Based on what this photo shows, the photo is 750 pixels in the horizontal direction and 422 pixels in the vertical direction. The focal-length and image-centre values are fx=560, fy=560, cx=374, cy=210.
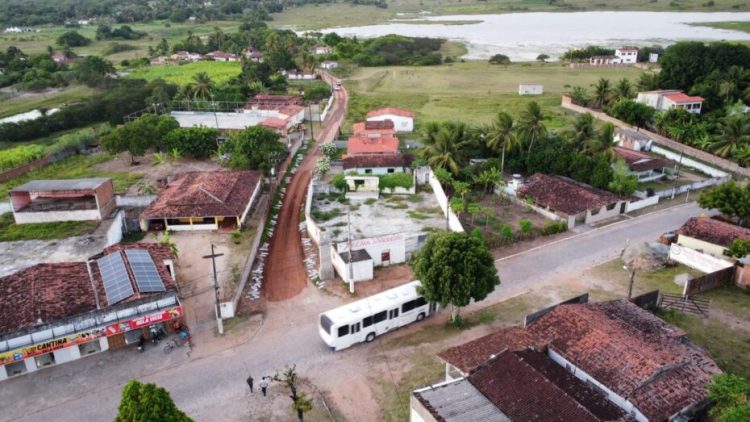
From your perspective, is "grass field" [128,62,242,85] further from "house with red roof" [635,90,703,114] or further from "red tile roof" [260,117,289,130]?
"house with red roof" [635,90,703,114]

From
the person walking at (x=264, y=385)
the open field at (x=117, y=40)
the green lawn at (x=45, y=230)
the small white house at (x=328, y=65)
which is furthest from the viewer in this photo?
the open field at (x=117, y=40)

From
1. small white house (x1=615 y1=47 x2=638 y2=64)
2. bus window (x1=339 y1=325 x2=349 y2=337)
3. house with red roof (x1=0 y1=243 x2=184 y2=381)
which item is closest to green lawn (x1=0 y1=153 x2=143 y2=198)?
house with red roof (x1=0 y1=243 x2=184 y2=381)

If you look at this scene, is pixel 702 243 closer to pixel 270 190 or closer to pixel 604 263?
pixel 604 263

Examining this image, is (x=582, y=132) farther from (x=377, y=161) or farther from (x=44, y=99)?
(x=44, y=99)

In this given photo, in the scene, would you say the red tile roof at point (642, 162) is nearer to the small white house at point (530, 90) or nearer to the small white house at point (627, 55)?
the small white house at point (530, 90)

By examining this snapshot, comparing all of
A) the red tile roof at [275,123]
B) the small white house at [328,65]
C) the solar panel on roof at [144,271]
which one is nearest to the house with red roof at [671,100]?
the red tile roof at [275,123]

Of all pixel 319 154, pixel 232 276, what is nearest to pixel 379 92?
pixel 319 154
